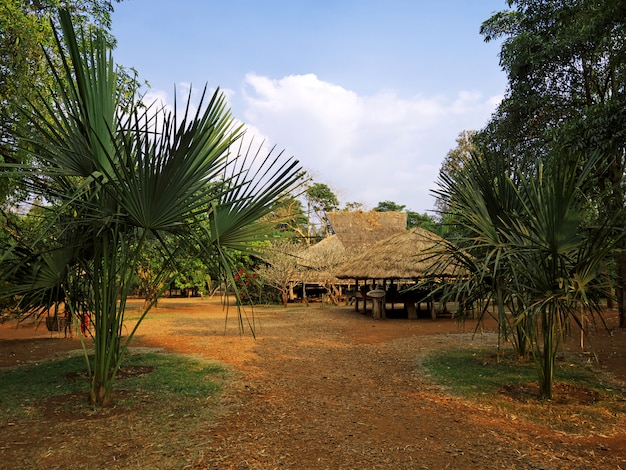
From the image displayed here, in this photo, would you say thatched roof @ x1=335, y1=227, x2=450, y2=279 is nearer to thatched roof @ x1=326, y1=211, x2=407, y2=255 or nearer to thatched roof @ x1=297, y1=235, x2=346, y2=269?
thatched roof @ x1=297, y1=235, x2=346, y2=269

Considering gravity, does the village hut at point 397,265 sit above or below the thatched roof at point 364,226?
below

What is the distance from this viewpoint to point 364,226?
1099 inches

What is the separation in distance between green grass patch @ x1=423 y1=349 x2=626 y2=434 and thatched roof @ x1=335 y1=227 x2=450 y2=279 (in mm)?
7379

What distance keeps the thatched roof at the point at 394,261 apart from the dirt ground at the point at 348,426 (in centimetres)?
641

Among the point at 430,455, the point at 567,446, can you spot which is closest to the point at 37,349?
the point at 430,455

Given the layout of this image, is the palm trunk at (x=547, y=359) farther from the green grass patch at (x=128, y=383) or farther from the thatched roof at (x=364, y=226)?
the thatched roof at (x=364, y=226)

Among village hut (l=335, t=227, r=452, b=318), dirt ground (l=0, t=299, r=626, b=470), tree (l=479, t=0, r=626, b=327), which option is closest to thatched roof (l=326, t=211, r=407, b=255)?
village hut (l=335, t=227, r=452, b=318)

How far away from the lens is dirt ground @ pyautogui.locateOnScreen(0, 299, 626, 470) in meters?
3.72

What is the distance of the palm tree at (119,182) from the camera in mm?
3645

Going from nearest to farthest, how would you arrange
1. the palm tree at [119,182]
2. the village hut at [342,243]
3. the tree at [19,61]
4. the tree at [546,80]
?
1. the palm tree at [119,182]
2. the tree at [19,61]
3. the tree at [546,80]
4. the village hut at [342,243]

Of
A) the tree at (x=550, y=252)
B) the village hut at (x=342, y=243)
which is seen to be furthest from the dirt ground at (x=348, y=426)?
the village hut at (x=342, y=243)

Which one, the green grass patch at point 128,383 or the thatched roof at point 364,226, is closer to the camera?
the green grass patch at point 128,383

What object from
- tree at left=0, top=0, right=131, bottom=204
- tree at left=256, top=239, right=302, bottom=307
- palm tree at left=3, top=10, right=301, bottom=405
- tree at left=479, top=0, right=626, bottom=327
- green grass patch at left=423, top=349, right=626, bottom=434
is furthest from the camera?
tree at left=256, top=239, right=302, bottom=307

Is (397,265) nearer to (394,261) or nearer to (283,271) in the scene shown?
(394,261)
